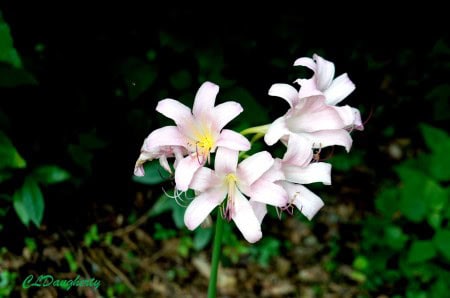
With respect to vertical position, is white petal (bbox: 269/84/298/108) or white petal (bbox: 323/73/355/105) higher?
white petal (bbox: 269/84/298/108)

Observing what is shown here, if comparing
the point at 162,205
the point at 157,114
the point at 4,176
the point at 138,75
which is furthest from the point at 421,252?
the point at 4,176

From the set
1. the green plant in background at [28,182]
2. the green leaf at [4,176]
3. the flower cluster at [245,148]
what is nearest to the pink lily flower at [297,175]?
the flower cluster at [245,148]

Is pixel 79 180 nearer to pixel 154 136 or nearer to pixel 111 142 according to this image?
pixel 111 142

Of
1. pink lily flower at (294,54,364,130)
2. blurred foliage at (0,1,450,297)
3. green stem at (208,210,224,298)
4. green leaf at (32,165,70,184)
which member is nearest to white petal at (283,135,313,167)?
pink lily flower at (294,54,364,130)

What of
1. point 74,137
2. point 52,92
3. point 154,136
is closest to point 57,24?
point 52,92

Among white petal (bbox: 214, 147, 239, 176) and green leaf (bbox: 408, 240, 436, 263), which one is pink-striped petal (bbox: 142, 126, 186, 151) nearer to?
white petal (bbox: 214, 147, 239, 176)

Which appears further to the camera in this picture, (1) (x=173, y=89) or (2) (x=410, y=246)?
(2) (x=410, y=246)

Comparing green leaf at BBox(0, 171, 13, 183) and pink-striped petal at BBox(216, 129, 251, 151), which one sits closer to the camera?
pink-striped petal at BBox(216, 129, 251, 151)
